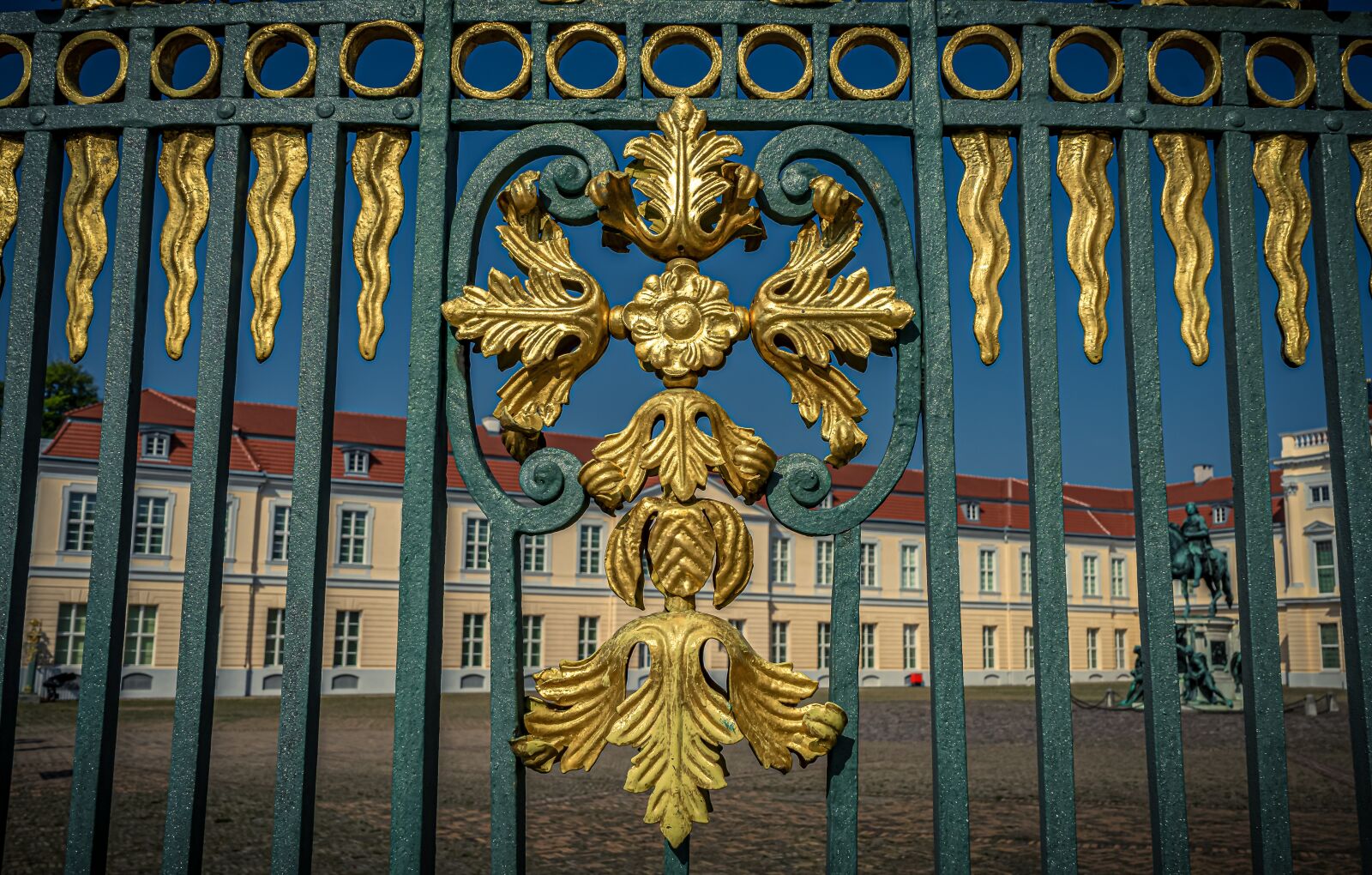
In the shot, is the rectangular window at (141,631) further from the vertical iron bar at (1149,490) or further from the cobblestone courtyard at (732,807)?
the vertical iron bar at (1149,490)

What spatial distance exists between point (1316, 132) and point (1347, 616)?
910mm

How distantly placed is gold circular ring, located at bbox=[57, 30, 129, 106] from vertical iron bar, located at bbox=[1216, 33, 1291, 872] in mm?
2127

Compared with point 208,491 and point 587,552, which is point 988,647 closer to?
point 587,552

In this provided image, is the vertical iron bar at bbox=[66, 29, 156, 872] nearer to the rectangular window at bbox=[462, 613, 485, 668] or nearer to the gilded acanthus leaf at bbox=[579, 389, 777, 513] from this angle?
the gilded acanthus leaf at bbox=[579, 389, 777, 513]

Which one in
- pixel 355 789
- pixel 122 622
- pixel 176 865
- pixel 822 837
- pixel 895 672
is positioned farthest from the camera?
pixel 895 672

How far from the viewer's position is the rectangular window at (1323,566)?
30.6m

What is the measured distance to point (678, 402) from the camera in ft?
6.28

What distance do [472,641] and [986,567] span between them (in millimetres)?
16332

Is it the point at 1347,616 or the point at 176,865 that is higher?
the point at 1347,616

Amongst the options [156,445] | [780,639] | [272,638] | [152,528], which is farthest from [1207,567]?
[156,445]

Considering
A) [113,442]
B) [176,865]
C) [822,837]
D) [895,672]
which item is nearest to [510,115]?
[113,442]

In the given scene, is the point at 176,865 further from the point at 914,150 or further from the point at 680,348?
the point at 914,150

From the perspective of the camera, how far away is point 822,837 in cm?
829

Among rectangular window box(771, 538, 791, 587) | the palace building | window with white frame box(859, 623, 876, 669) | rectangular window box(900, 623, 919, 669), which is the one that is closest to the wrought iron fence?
the palace building
